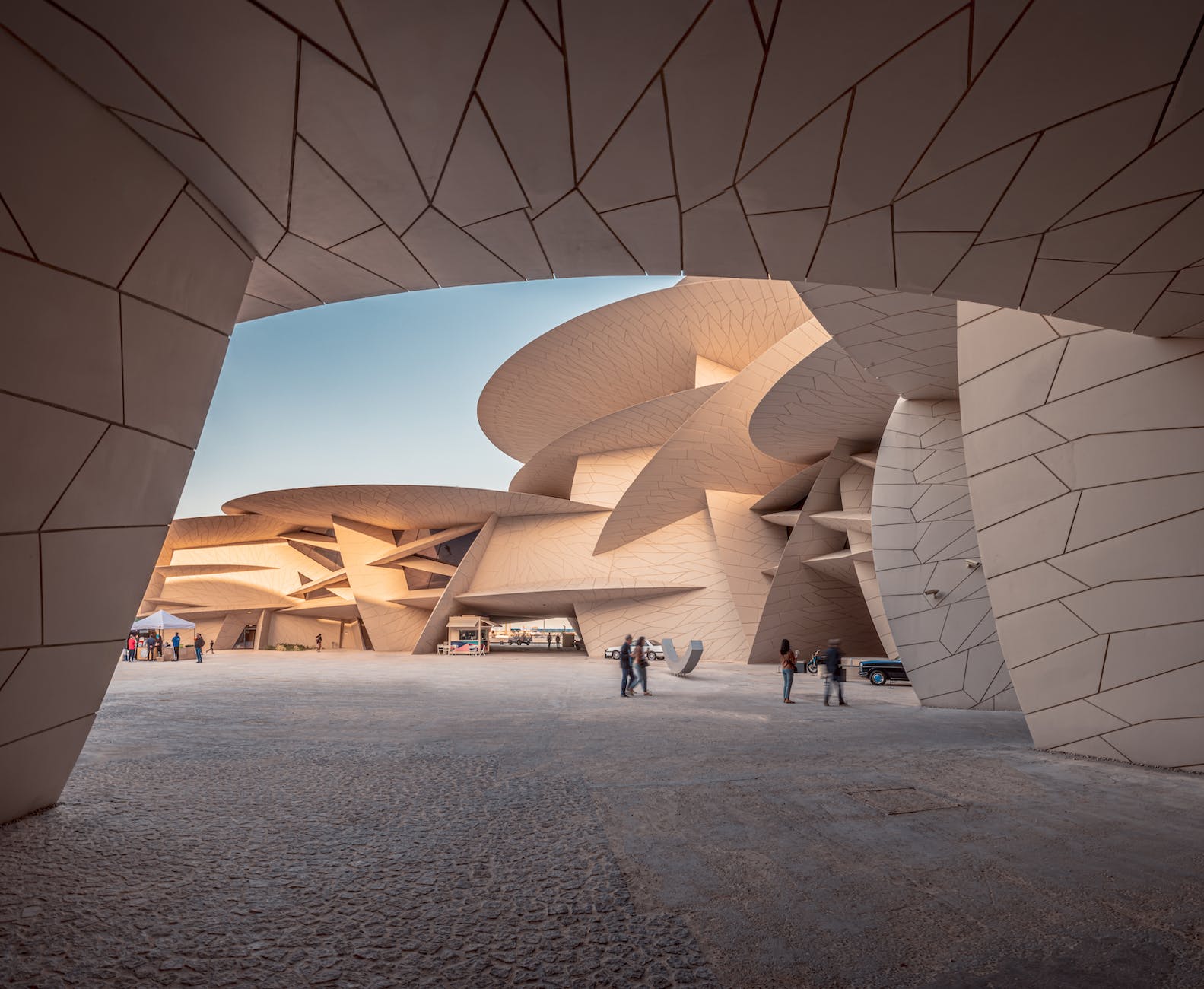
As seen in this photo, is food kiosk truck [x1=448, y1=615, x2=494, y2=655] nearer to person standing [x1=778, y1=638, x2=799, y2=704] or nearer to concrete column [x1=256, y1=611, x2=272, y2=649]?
concrete column [x1=256, y1=611, x2=272, y2=649]

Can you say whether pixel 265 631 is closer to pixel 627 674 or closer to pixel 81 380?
pixel 627 674

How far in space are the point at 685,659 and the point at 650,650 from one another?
26.9ft

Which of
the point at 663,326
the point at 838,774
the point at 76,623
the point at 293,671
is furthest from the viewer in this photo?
the point at 663,326

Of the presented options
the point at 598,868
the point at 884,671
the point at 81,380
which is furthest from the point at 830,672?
the point at 81,380

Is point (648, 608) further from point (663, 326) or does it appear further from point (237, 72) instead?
point (237, 72)

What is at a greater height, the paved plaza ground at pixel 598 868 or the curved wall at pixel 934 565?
the curved wall at pixel 934 565

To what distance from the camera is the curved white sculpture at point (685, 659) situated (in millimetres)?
17531

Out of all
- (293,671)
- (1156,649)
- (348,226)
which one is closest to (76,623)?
(348,226)

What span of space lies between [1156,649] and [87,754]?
30.9ft

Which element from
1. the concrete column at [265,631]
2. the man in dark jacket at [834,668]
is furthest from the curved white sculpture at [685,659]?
the concrete column at [265,631]

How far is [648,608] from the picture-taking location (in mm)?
28203

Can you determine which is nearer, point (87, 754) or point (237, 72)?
point (237, 72)

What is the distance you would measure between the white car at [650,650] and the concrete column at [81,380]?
24.4 meters

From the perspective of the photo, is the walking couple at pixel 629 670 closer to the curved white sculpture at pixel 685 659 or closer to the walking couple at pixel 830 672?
the walking couple at pixel 830 672
